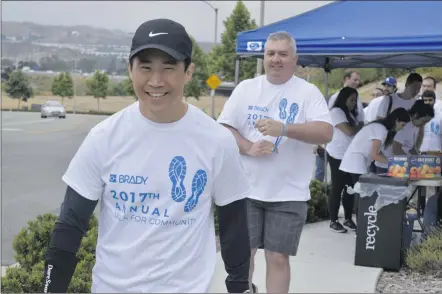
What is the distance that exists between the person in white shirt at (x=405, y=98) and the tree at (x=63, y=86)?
8283 centimetres

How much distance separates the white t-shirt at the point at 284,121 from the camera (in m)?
3.67

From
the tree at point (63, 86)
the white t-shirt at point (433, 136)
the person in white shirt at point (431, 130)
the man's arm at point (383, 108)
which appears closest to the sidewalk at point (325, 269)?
the person in white shirt at point (431, 130)

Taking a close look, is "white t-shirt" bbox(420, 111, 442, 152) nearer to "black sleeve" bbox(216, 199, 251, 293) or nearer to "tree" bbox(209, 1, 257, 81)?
"black sleeve" bbox(216, 199, 251, 293)

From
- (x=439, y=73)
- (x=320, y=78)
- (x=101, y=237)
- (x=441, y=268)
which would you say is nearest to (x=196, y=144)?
(x=101, y=237)

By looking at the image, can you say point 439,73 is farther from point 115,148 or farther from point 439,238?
point 115,148

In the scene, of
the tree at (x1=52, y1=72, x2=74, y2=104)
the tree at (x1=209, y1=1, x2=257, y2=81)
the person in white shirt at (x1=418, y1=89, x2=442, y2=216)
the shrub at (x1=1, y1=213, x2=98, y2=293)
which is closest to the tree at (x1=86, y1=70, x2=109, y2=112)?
the tree at (x1=52, y1=72, x2=74, y2=104)

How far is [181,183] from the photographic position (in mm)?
1876

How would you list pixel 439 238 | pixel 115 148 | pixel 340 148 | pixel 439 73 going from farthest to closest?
pixel 439 73 < pixel 340 148 < pixel 439 238 < pixel 115 148

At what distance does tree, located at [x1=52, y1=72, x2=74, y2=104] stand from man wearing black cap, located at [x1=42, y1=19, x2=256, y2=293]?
88.0 metres

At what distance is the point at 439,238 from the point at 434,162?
0.74 meters

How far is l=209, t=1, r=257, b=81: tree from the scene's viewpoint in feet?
146

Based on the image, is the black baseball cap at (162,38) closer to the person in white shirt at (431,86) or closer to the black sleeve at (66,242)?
the black sleeve at (66,242)

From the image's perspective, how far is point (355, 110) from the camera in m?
7.57

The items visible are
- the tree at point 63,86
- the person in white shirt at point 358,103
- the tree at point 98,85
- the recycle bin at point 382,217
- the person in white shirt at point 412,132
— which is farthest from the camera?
the tree at point 63,86
